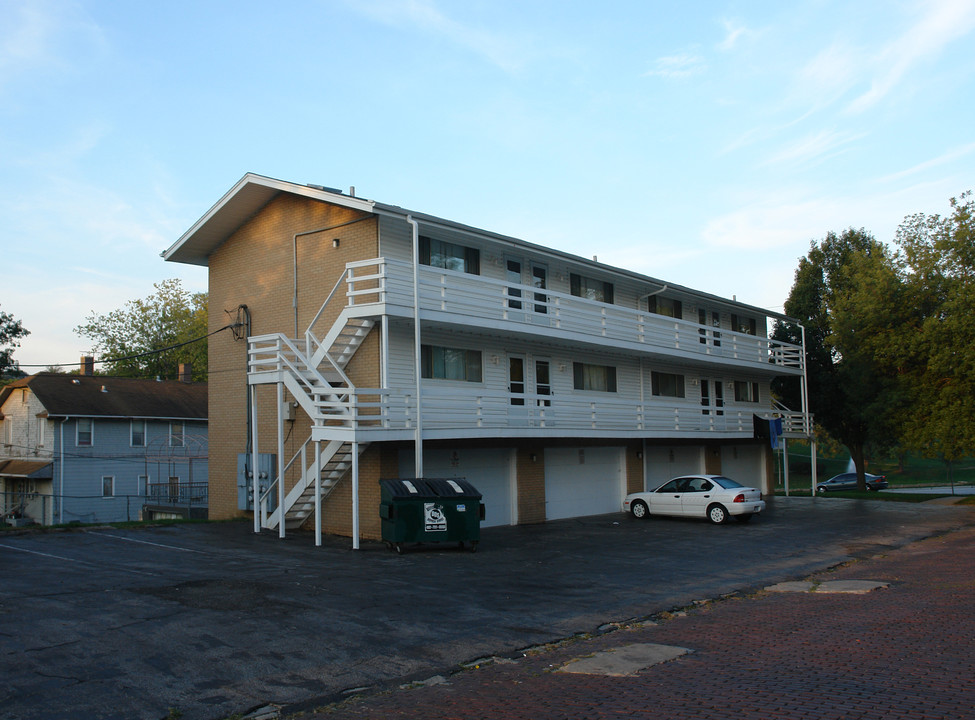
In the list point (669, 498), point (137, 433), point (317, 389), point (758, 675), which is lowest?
point (758, 675)

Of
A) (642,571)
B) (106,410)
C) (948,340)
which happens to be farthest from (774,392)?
(106,410)

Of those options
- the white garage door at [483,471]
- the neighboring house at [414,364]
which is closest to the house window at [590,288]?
the neighboring house at [414,364]

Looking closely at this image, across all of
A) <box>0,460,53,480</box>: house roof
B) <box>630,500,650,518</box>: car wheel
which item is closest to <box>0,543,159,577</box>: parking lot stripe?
<box>630,500,650,518</box>: car wheel

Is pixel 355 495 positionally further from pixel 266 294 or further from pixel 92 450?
pixel 92 450

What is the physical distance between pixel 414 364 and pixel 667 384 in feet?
44.3

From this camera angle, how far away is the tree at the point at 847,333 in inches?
1258

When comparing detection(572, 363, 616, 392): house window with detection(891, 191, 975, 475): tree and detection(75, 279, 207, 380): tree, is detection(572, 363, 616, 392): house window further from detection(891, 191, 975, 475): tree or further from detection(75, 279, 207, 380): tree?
detection(75, 279, 207, 380): tree

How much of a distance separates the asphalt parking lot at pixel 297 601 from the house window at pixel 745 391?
46.5ft

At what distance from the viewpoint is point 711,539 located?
1977cm

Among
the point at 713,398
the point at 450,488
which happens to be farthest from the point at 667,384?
the point at 450,488

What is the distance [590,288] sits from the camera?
26.8 metres

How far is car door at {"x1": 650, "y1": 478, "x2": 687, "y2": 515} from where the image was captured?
79.1ft

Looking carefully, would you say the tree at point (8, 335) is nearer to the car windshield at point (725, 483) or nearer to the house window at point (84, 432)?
the house window at point (84, 432)

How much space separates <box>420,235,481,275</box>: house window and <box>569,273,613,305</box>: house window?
185 inches
